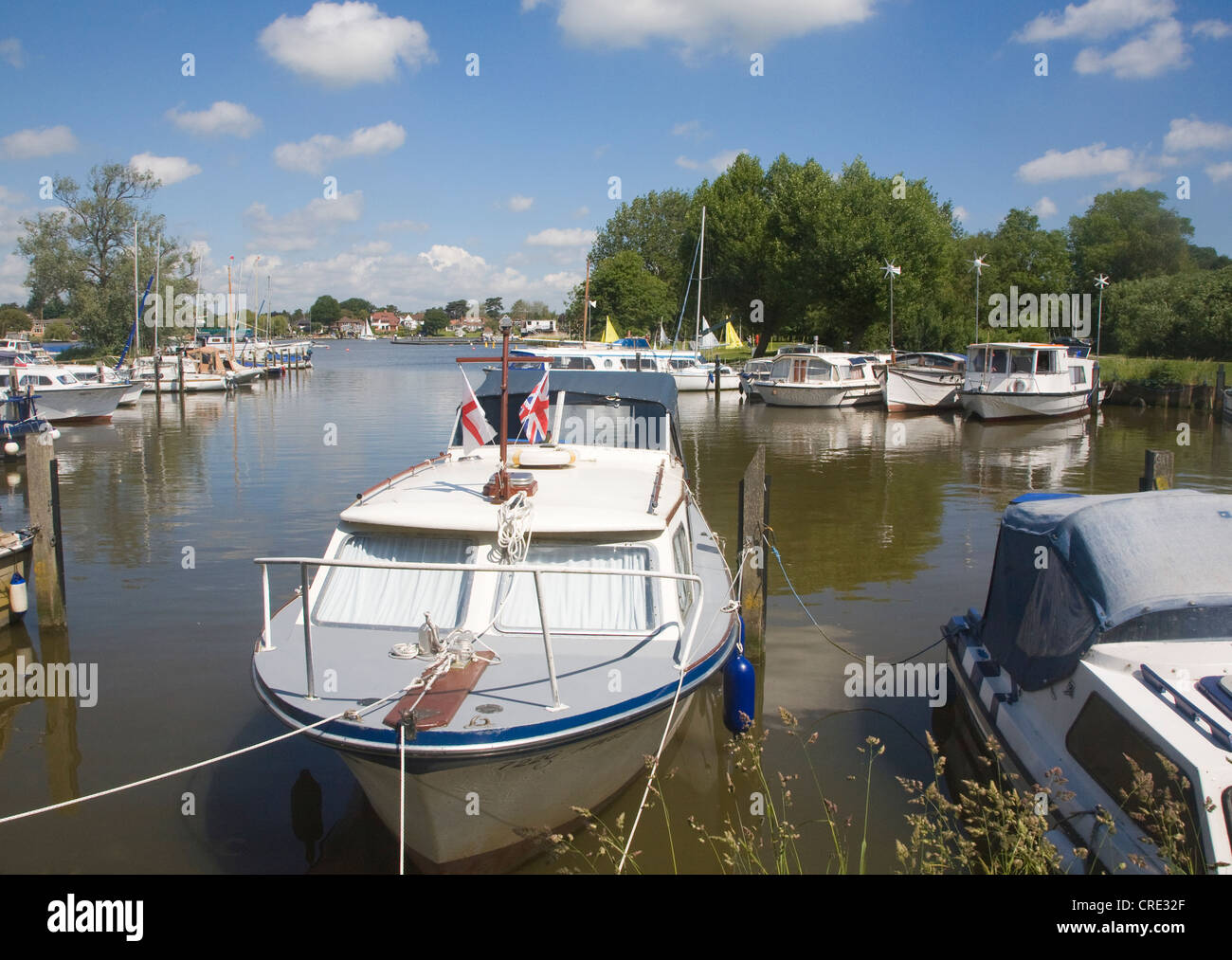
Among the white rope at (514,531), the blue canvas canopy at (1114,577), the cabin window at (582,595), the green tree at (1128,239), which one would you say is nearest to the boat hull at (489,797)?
the cabin window at (582,595)

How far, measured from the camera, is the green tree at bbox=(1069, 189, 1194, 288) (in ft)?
240

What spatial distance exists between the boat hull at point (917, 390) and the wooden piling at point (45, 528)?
1346 inches

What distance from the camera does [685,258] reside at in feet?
225

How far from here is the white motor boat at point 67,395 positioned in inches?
1251

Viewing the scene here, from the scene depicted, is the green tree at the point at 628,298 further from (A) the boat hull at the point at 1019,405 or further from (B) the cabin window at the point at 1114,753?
(B) the cabin window at the point at 1114,753

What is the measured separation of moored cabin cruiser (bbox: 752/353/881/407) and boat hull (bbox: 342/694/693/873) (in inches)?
1416

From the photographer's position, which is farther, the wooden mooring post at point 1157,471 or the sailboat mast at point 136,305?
the sailboat mast at point 136,305

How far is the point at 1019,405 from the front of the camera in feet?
116

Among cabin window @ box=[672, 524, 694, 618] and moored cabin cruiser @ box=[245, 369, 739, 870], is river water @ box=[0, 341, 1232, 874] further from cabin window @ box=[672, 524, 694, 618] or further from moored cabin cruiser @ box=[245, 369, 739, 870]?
cabin window @ box=[672, 524, 694, 618]

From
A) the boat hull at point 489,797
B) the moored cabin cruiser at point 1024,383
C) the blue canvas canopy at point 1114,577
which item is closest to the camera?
the boat hull at point 489,797
